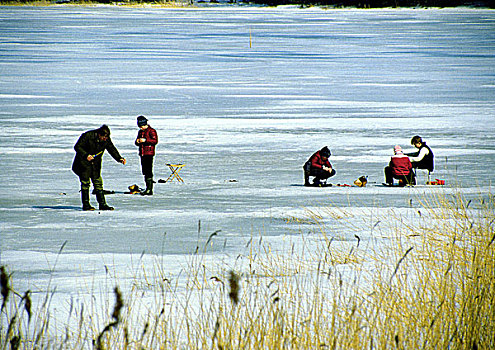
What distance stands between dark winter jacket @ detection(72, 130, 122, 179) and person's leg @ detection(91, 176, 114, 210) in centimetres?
10

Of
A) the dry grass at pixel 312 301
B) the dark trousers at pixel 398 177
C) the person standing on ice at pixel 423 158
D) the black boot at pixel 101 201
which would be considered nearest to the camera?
the dry grass at pixel 312 301

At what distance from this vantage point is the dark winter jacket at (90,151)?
8.72 meters

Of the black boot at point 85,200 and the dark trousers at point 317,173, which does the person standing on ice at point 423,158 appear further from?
the black boot at point 85,200

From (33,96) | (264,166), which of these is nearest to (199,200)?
(264,166)

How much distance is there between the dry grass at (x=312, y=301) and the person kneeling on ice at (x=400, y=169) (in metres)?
1.41

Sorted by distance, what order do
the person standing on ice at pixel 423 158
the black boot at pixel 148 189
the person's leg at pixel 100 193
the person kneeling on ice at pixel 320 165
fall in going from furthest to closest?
1. the person standing on ice at pixel 423 158
2. the person kneeling on ice at pixel 320 165
3. the black boot at pixel 148 189
4. the person's leg at pixel 100 193

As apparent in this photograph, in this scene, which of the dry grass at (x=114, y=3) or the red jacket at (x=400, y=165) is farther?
the dry grass at (x=114, y=3)

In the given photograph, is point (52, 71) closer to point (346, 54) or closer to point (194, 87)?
point (194, 87)

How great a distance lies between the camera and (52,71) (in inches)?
1310

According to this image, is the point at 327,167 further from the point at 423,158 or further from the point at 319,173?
the point at 423,158

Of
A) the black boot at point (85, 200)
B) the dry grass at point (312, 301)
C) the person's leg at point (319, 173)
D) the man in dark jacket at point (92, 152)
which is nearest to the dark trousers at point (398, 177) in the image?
the person's leg at point (319, 173)

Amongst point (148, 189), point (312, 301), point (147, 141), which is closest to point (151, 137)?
point (147, 141)

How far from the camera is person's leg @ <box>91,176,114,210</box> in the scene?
9.12 m

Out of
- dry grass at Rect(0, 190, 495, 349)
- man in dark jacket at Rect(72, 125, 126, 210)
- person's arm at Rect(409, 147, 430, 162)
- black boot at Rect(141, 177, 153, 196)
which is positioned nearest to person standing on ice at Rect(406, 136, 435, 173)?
person's arm at Rect(409, 147, 430, 162)
